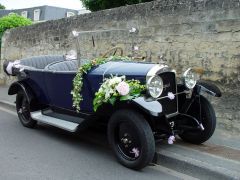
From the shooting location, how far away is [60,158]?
17.6 feet

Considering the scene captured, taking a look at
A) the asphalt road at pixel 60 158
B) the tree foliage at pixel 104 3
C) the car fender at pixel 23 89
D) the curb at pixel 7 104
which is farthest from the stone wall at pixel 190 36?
the tree foliage at pixel 104 3

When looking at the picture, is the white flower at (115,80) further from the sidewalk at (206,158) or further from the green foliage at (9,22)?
the green foliage at (9,22)

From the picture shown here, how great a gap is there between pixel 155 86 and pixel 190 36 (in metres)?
2.41

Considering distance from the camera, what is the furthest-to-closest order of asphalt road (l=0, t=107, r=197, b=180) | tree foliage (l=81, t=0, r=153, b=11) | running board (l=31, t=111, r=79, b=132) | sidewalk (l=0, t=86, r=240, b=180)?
1. tree foliage (l=81, t=0, r=153, b=11)
2. running board (l=31, t=111, r=79, b=132)
3. asphalt road (l=0, t=107, r=197, b=180)
4. sidewalk (l=0, t=86, r=240, b=180)

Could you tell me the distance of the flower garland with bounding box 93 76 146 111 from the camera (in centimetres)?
482

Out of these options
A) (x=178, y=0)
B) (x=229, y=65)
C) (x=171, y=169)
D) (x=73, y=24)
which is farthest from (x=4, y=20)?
(x=171, y=169)

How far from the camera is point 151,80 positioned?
4848 mm

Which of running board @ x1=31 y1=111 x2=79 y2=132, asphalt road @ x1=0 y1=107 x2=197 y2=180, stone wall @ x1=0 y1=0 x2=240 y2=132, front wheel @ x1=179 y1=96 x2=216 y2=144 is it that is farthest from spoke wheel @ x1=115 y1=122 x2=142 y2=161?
stone wall @ x1=0 y1=0 x2=240 y2=132

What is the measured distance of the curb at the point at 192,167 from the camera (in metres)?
4.51

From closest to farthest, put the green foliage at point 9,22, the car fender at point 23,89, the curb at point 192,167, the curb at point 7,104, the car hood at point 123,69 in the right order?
1. the curb at point 192,167
2. the car hood at point 123,69
3. the car fender at point 23,89
4. the curb at point 7,104
5. the green foliage at point 9,22

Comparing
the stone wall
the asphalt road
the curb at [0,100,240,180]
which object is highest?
the stone wall

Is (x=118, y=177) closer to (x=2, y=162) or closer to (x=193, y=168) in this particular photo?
(x=193, y=168)

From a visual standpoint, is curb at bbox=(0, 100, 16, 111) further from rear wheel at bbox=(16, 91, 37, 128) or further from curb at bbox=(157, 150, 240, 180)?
curb at bbox=(157, 150, 240, 180)

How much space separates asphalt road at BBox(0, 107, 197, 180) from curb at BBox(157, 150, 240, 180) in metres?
0.10
